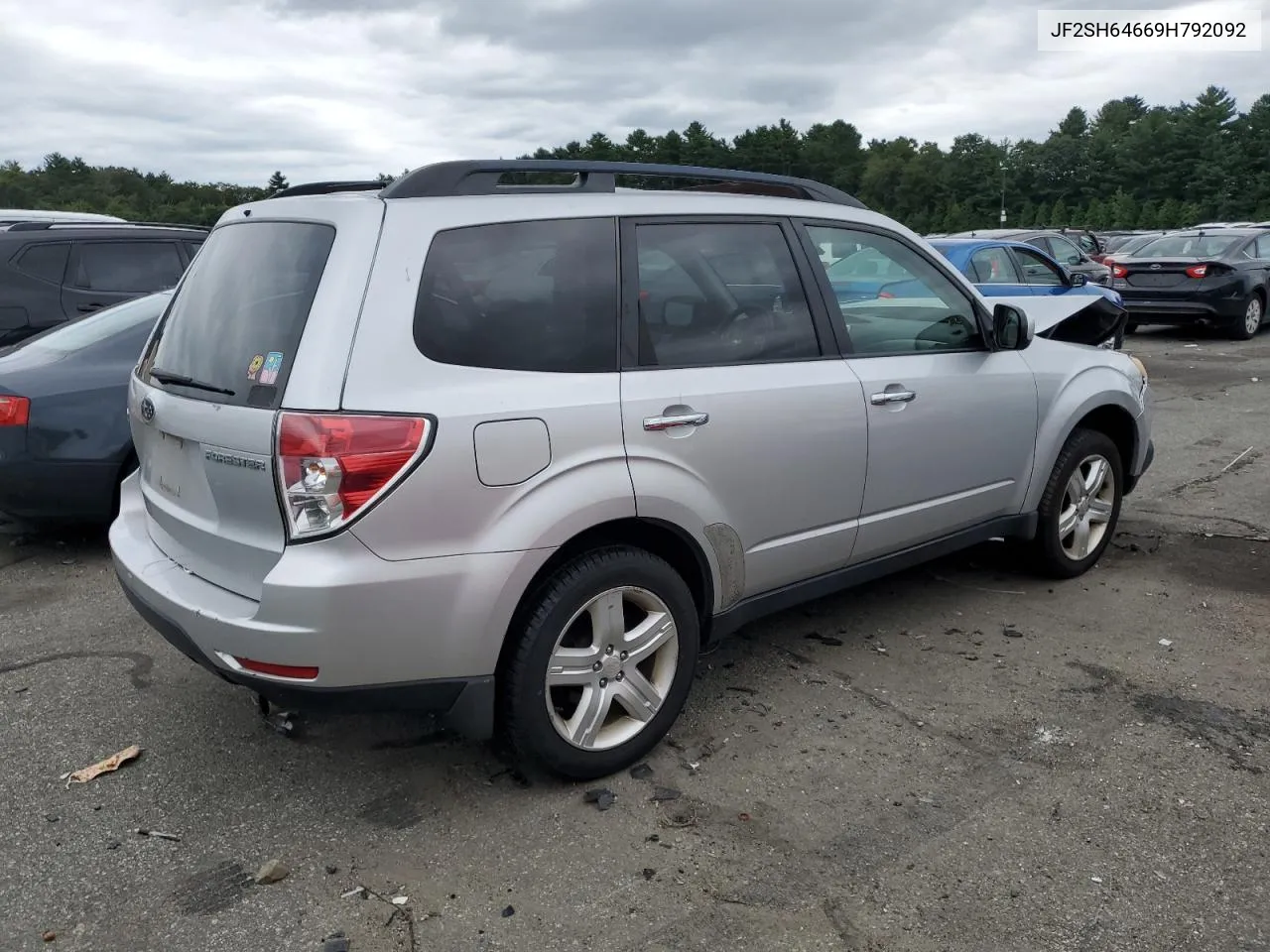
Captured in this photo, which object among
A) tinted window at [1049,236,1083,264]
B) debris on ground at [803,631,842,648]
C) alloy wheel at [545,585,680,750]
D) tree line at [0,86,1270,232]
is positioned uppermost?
tree line at [0,86,1270,232]

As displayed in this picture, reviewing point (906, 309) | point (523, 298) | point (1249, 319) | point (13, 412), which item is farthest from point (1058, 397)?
point (1249, 319)

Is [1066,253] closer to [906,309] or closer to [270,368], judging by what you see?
[906,309]

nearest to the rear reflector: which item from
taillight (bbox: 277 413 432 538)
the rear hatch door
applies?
the rear hatch door

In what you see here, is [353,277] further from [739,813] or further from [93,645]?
[93,645]

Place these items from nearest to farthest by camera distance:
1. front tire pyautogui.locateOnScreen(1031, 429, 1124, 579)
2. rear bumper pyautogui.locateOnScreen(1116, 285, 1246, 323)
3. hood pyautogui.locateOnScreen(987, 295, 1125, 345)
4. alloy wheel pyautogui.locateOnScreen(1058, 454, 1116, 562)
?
1. front tire pyautogui.locateOnScreen(1031, 429, 1124, 579)
2. alloy wheel pyautogui.locateOnScreen(1058, 454, 1116, 562)
3. hood pyautogui.locateOnScreen(987, 295, 1125, 345)
4. rear bumper pyautogui.locateOnScreen(1116, 285, 1246, 323)

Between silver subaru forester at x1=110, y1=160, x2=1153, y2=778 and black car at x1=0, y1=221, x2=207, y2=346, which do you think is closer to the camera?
silver subaru forester at x1=110, y1=160, x2=1153, y2=778

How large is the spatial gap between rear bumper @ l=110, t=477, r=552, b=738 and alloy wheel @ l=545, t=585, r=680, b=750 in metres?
0.27

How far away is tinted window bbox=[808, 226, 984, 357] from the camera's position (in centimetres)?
412

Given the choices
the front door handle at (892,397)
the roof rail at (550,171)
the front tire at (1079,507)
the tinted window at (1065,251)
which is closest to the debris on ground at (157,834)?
the roof rail at (550,171)

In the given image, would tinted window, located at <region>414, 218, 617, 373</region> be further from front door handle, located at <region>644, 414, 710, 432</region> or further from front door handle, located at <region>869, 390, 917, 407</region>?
front door handle, located at <region>869, 390, 917, 407</region>

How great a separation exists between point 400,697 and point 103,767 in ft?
4.20

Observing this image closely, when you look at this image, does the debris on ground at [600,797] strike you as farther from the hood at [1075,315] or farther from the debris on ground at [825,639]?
the hood at [1075,315]

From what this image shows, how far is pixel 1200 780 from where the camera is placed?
3.33m

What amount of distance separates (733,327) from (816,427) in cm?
46
